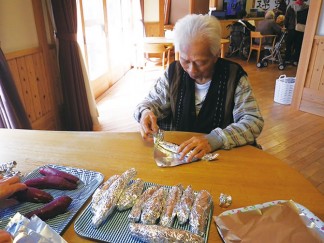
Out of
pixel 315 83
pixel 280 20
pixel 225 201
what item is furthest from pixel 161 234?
pixel 280 20

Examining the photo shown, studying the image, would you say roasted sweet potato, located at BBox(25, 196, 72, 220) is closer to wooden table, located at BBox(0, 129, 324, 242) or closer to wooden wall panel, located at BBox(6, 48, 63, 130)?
wooden table, located at BBox(0, 129, 324, 242)

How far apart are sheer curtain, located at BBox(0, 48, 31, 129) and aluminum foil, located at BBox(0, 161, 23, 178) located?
1.10m

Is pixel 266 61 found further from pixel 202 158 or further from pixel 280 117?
pixel 202 158

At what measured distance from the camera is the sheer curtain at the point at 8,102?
1.78 metres

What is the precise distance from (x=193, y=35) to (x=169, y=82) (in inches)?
13.4

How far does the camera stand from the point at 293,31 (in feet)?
17.9

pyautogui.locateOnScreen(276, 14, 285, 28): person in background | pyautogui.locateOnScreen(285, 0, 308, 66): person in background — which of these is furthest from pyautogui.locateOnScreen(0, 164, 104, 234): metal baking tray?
pyautogui.locateOnScreen(276, 14, 285, 28): person in background

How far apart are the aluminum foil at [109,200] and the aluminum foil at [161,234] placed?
0.09 meters

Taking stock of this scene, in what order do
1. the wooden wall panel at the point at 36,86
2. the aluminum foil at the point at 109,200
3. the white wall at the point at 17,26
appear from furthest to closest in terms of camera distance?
the wooden wall panel at the point at 36,86, the white wall at the point at 17,26, the aluminum foil at the point at 109,200

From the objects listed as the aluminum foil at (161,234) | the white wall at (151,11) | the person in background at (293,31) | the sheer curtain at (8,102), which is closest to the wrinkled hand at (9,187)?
the aluminum foil at (161,234)

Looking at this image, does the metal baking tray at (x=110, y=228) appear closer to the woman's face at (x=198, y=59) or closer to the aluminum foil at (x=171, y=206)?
the aluminum foil at (x=171, y=206)

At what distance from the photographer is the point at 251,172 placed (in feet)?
2.85

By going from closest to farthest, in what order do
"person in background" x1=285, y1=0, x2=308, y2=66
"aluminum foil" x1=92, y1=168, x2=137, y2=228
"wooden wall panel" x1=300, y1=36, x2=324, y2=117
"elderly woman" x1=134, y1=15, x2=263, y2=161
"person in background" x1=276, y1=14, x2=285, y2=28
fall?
"aluminum foil" x1=92, y1=168, x2=137, y2=228, "elderly woman" x1=134, y1=15, x2=263, y2=161, "wooden wall panel" x1=300, y1=36, x2=324, y2=117, "person in background" x1=285, y1=0, x2=308, y2=66, "person in background" x1=276, y1=14, x2=285, y2=28

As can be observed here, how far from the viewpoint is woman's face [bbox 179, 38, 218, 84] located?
1.12m
